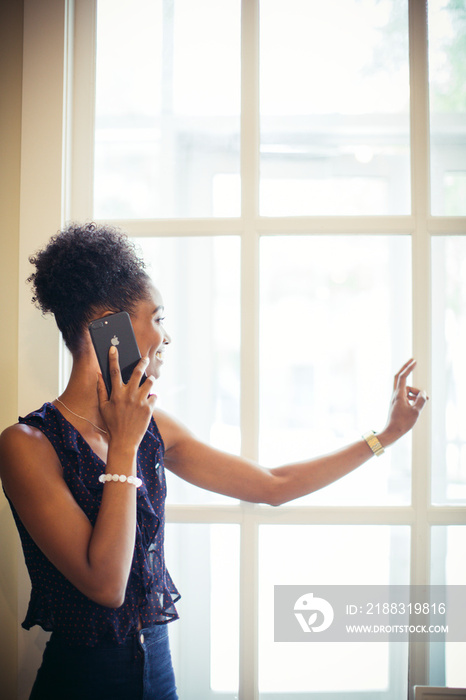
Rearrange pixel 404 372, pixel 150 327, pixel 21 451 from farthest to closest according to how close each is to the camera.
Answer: pixel 404 372 < pixel 150 327 < pixel 21 451

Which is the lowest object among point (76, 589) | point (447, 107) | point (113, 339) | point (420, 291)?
point (76, 589)

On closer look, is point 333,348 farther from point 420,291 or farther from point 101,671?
point 101,671

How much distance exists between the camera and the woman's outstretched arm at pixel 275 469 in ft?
4.02

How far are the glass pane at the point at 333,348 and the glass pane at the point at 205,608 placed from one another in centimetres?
27

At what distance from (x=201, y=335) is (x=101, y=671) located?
78cm

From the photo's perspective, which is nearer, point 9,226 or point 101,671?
point 101,671

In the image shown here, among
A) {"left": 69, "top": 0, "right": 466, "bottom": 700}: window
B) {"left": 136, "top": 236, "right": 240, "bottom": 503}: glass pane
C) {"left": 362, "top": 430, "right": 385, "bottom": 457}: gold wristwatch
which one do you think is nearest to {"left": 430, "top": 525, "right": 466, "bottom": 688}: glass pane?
{"left": 69, "top": 0, "right": 466, "bottom": 700}: window

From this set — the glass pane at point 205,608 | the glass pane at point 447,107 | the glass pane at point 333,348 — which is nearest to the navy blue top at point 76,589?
the glass pane at point 205,608

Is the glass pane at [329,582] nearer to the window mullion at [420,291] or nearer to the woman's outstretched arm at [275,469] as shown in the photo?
the window mullion at [420,291]

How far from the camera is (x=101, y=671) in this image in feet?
3.22

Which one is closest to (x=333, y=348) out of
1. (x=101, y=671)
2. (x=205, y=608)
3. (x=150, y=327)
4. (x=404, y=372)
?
(x=404, y=372)

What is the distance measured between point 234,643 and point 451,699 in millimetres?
536

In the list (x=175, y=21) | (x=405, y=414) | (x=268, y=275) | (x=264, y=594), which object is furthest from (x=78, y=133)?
(x=264, y=594)

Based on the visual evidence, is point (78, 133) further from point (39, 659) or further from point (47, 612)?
point (39, 659)
